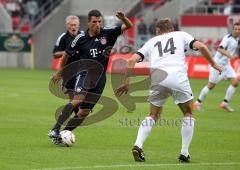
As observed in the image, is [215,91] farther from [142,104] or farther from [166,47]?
[166,47]

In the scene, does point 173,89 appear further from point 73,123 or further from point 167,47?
point 73,123

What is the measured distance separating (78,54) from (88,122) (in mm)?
3651

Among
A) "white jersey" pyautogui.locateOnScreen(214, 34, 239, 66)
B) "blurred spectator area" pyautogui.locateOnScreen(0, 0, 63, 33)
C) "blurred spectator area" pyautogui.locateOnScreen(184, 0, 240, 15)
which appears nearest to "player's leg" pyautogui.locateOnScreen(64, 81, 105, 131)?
"white jersey" pyautogui.locateOnScreen(214, 34, 239, 66)

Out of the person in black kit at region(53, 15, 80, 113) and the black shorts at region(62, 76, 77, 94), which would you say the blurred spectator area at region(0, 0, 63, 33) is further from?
the black shorts at region(62, 76, 77, 94)

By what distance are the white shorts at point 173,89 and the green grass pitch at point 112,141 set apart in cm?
102

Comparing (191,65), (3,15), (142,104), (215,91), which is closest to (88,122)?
(142,104)

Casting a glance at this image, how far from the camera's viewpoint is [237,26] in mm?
20984

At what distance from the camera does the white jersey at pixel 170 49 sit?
1184cm

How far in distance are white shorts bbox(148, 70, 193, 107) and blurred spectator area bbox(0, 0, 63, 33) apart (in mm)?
34873

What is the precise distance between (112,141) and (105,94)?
11.6 meters

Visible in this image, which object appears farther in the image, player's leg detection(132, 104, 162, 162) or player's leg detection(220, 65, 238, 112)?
player's leg detection(220, 65, 238, 112)

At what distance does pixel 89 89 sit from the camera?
13.9 meters

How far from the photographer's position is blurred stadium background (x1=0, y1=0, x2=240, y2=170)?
1232 centimetres

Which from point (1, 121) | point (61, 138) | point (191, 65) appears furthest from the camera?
point (191, 65)
